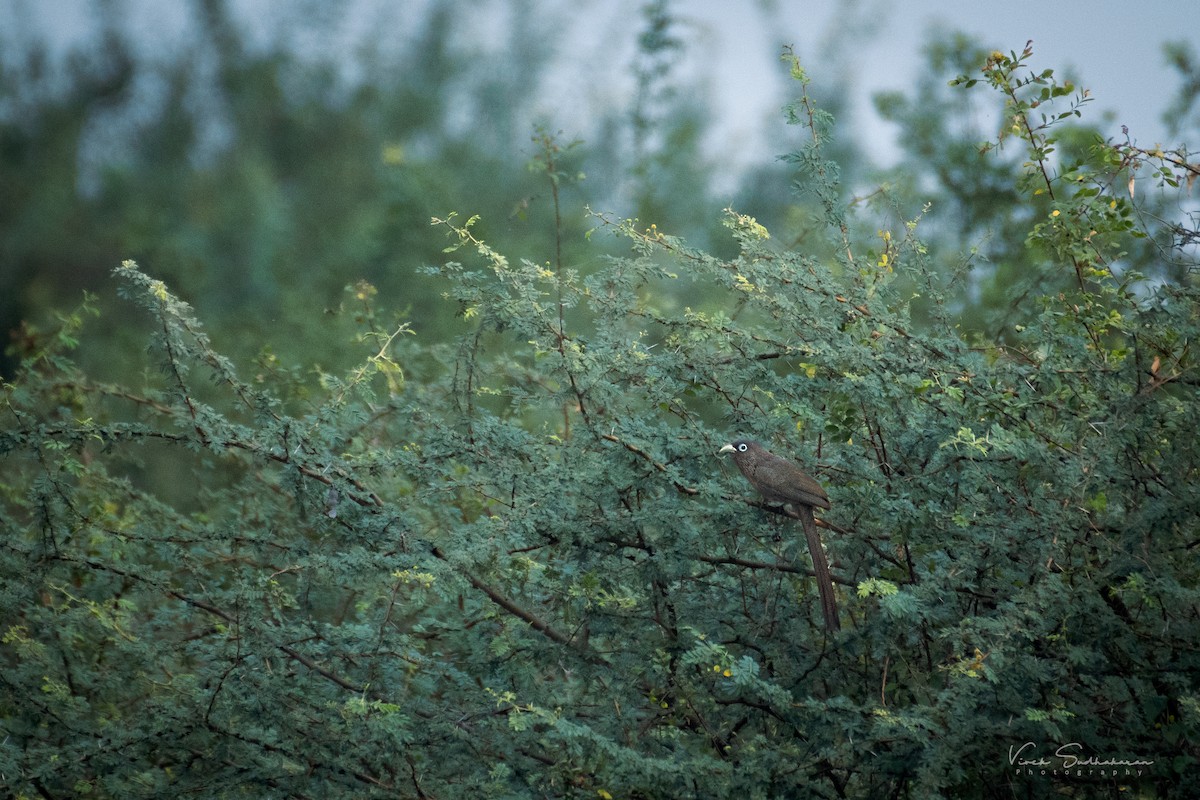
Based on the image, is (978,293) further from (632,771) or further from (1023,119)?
(632,771)

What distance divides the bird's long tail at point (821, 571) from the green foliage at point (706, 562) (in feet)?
0.31

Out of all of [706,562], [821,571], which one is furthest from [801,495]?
[706,562]

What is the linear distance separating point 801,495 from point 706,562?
430 mm

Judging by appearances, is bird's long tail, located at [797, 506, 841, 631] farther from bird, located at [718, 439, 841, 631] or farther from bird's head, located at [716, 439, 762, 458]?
bird's head, located at [716, 439, 762, 458]

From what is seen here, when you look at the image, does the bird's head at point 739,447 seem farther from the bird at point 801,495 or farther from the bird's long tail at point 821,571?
the bird's long tail at point 821,571

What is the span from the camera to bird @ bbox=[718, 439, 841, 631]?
4.28 meters

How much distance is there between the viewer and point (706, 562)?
4449 mm

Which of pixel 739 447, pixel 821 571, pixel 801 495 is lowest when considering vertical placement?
pixel 821 571

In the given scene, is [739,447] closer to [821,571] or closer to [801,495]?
[801,495]

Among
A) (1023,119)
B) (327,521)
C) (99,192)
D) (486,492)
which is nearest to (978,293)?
(1023,119)

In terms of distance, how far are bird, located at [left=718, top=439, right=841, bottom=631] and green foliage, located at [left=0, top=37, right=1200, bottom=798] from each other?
89 mm

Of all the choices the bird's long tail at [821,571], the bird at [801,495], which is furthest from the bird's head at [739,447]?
the bird's long tail at [821,571]

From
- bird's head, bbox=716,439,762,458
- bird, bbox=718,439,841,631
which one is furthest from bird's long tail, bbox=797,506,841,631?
bird's head, bbox=716,439,762,458

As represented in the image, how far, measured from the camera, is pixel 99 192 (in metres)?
14.6
